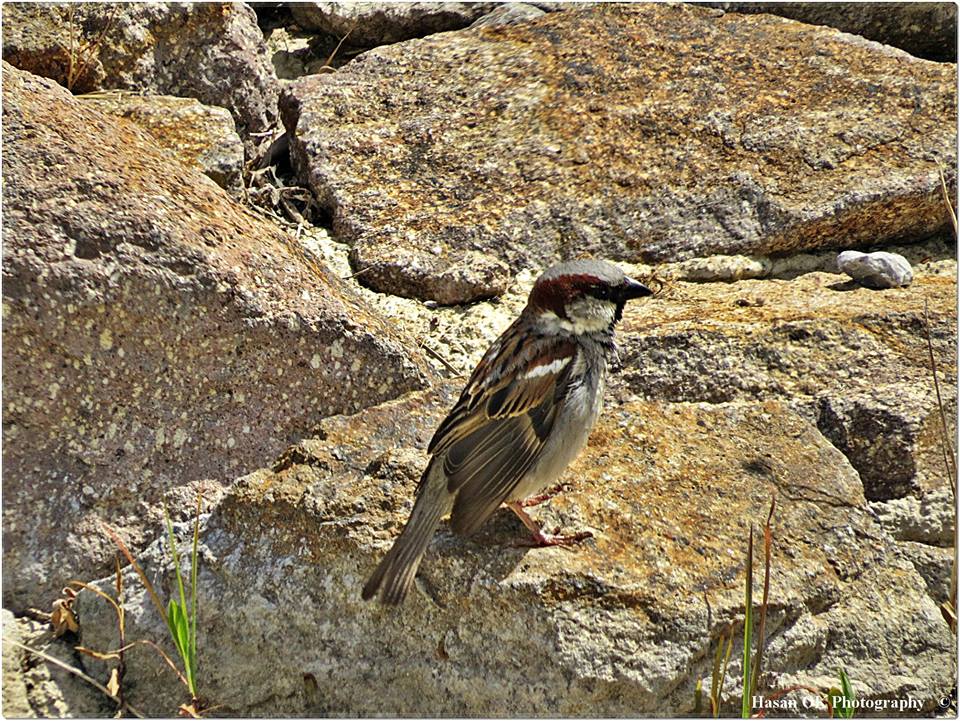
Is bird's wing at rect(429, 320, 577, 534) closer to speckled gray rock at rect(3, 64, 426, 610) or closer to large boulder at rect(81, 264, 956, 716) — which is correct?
large boulder at rect(81, 264, 956, 716)

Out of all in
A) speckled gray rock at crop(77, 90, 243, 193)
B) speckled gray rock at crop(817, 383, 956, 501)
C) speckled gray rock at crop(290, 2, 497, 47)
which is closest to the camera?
speckled gray rock at crop(817, 383, 956, 501)

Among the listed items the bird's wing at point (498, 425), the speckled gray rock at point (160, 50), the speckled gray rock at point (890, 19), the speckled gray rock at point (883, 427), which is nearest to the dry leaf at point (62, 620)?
the bird's wing at point (498, 425)

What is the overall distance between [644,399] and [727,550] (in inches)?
30.8

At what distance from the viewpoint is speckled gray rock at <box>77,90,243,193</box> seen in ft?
13.6

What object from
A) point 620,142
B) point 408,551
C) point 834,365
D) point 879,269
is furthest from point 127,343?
point 879,269

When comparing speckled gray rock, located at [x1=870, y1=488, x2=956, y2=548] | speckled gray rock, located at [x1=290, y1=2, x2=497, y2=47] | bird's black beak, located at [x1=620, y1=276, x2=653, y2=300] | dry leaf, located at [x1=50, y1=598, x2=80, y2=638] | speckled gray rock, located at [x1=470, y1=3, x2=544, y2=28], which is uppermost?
speckled gray rock, located at [x1=290, y1=2, x2=497, y2=47]

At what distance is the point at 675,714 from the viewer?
9.68ft

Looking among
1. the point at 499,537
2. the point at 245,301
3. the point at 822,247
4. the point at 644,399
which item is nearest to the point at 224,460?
the point at 245,301

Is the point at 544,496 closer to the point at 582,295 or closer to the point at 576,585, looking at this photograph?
the point at 576,585

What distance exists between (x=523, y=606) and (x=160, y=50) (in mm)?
3040

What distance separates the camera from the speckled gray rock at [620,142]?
4.18 m

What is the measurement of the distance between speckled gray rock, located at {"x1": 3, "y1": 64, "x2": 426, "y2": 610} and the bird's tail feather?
63cm

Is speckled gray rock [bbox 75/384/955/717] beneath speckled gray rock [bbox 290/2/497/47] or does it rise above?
beneath

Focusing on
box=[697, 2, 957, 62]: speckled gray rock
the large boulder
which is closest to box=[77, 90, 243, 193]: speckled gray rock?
the large boulder
